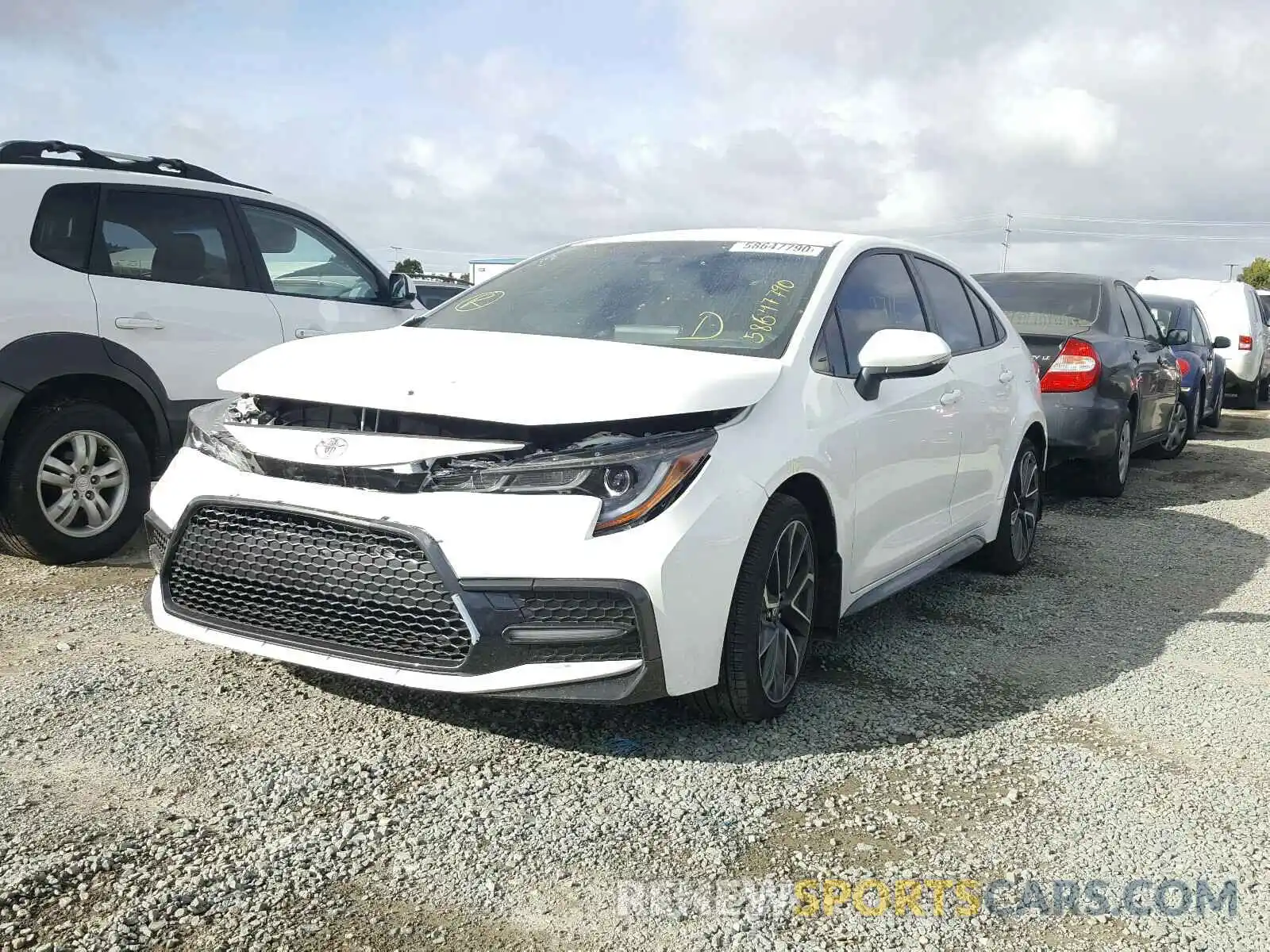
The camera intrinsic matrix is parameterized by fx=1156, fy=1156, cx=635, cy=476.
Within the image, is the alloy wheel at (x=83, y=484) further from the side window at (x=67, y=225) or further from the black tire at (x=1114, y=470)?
the black tire at (x=1114, y=470)

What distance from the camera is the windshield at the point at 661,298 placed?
3943 mm

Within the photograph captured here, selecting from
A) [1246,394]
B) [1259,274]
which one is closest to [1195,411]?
[1246,394]

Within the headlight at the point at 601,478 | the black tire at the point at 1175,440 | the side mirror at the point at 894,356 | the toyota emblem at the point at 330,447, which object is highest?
the side mirror at the point at 894,356

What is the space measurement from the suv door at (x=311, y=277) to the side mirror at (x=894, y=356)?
338 centimetres

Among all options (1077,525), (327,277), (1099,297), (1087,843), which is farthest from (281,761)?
(1099,297)

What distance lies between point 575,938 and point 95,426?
382cm

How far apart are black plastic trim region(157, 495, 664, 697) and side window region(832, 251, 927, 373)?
147cm

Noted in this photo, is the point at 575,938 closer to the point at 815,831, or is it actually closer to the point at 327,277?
the point at 815,831

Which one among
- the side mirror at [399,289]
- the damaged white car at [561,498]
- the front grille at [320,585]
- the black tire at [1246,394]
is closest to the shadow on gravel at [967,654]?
the damaged white car at [561,498]

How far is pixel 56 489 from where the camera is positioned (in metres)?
5.16

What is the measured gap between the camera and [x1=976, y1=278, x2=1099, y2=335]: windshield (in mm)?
8164

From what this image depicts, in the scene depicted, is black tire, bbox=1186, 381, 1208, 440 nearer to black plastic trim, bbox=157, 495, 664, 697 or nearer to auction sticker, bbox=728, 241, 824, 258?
auction sticker, bbox=728, 241, 824, 258

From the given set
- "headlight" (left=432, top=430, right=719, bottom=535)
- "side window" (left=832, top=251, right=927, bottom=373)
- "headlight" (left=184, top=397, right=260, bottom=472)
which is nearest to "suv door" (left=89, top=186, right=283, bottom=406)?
"headlight" (left=184, top=397, right=260, bottom=472)

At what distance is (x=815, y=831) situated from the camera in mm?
2975
